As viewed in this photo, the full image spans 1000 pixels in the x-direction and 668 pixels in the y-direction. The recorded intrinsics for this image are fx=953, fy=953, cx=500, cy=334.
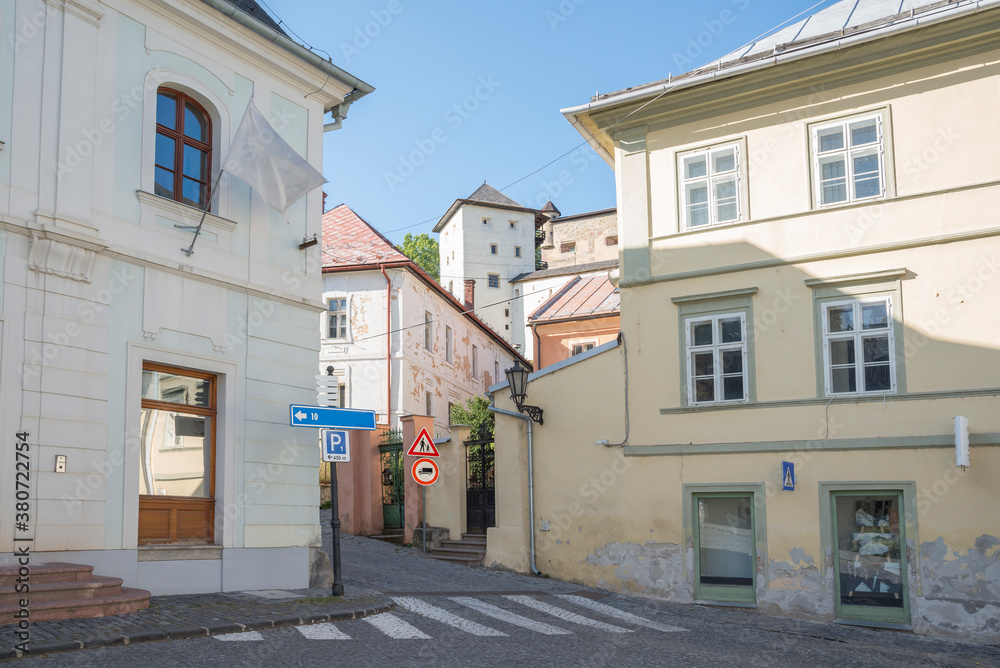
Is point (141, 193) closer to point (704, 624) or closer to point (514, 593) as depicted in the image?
point (514, 593)

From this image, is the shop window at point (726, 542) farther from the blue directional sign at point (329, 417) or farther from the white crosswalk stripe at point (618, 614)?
the blue directional sign at point (329, 417)

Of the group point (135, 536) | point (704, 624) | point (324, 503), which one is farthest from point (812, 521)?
point (324, 503)

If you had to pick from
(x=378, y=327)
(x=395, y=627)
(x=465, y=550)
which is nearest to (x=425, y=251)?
(x=378, y=327)

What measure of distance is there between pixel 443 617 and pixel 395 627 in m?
1.05

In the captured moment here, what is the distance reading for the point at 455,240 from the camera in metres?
75.1

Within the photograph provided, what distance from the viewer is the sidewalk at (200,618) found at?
8.44 metres

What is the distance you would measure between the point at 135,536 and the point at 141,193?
14.0 ft

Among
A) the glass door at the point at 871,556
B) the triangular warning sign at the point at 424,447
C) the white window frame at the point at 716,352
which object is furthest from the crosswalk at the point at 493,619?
the triangular warning sign at the point at 424,447

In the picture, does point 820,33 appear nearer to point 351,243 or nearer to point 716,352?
point 716,352

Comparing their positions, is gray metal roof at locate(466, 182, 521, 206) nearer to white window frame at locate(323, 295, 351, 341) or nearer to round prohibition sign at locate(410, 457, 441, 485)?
white window frame at locate(323, 295, 351, 341)

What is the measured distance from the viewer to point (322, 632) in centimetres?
998

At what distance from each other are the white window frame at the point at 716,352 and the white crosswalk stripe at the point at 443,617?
18.7 feet

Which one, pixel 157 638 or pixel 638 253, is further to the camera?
pixel 638 253

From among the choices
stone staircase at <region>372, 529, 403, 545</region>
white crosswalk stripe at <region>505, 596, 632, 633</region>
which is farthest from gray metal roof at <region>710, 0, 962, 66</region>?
stone staircase at <region>372, 529, 403, 545</region>
